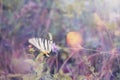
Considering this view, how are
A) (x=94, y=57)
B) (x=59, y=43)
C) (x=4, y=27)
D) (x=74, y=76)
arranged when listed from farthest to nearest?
(x=4, y=27) → (x=59, y=43) → (x=94, y=57) → (x=74, y=76)

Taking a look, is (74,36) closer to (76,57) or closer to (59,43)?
(59,43)

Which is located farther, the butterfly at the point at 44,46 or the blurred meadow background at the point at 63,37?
the blurred meadow background at the point at 63,37

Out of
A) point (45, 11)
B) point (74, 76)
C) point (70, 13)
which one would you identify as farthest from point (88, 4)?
point (74, 76)

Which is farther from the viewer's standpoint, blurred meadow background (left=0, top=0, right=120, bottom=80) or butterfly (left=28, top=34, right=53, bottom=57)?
blurred meadow background (left=0, top=0, right=120, bottom=80)

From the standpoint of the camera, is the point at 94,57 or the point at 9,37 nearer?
the point at 94,57

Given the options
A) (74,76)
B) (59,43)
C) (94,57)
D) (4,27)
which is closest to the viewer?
(74,76)

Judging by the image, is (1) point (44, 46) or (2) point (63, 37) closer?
(1) point (44, 46)

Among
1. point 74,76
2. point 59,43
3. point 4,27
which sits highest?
point 4,27

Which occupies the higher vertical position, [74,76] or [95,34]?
[95,34]
